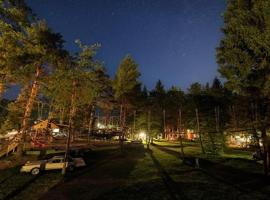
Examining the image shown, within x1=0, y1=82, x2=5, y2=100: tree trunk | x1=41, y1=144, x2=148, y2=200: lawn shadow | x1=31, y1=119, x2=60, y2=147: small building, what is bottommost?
x1=41, y1=144, x2=148, y2=200: lawn shadow

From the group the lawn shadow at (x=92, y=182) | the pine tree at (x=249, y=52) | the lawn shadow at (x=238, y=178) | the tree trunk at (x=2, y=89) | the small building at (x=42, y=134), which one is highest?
the pine tree at (x=249, y=52)

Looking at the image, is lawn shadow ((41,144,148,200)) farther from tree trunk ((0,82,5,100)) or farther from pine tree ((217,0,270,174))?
pine tree ((217,0,270,174))

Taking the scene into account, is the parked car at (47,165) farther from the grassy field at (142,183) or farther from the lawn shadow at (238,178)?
the lawn shadow at (238,178)

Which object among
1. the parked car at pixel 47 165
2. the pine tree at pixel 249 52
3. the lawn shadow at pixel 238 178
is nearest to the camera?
the lawn shadow at pixel 238 178

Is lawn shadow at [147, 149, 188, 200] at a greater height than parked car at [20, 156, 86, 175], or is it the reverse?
parked car at [20, 156, 86, 175]

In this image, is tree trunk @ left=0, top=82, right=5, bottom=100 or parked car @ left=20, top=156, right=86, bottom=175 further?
tree trunk @ left=0, top=82, right=5, bottom=100

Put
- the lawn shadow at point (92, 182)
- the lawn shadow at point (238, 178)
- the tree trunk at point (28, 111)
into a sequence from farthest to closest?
the tree trunk at point (28, 111) < the lawn shadow at point (238, 178) < the lawn shadow at point (92, 182)

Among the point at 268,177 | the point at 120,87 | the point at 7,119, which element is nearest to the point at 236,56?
the point at 268,177

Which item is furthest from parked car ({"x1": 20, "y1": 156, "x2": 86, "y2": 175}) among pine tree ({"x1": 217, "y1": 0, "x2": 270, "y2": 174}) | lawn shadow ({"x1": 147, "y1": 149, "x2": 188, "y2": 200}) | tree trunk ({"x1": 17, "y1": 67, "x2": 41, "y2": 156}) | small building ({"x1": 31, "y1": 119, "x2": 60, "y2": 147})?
pine tree ({"x1": 217, "y1": 0, "x2": 270, "y2": 174})

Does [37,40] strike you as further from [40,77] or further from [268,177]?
[268,177]

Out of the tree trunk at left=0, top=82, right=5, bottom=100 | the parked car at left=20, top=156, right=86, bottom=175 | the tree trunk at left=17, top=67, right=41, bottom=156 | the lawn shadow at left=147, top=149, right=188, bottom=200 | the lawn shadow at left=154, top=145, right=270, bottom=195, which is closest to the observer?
the lawn shadow at left=147, top=149, right=188, bottom=200

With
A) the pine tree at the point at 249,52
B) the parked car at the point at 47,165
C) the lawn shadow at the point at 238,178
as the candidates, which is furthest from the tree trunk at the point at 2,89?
the pine tree at the point at 249,52

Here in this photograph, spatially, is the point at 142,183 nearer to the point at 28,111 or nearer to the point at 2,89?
the point at 2,89

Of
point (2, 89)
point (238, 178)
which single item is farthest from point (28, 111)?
point (238, 178)
